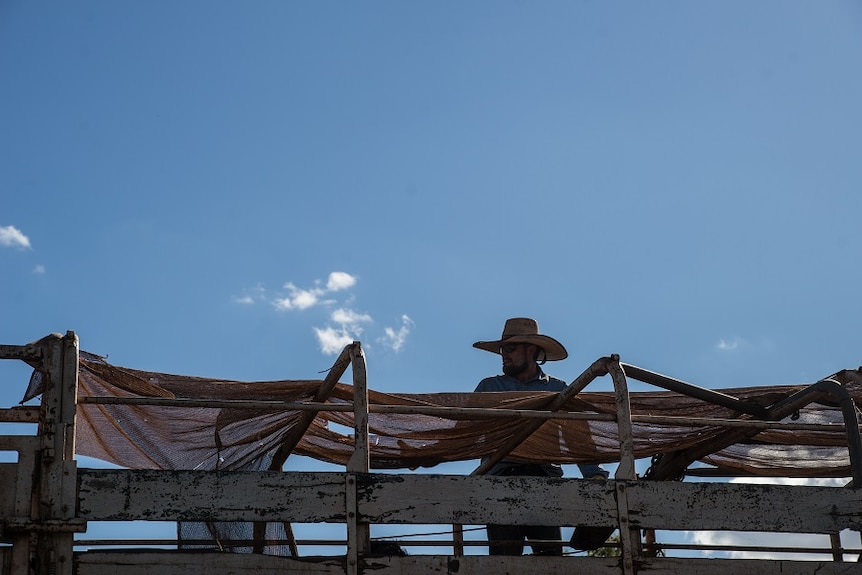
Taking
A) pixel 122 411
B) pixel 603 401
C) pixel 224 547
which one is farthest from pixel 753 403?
pixel 122 411

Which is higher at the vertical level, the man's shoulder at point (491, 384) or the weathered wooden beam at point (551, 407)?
the man's shoulder at point (491, 384)

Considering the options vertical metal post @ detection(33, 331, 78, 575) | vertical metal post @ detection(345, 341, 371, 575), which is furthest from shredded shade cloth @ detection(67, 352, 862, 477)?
vertical metal post @ detection(345, 341, 371, 575)

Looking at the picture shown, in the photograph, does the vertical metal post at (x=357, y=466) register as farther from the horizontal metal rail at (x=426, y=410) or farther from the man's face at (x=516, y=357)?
the man's face at (x=516, y=357)

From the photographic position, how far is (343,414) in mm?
7668

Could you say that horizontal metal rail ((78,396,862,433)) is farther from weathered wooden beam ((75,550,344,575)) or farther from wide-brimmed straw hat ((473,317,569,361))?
wide-brimmed straw hat ((473,317,569,361))

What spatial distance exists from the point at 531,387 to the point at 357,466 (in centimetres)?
282

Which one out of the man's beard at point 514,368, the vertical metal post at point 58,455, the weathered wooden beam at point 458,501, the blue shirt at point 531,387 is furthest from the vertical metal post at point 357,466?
the man's beard at point 514,368

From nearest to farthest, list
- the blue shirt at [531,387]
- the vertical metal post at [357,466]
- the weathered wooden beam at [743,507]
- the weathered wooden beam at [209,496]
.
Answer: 1. the weathered wooden beam at [209,496]
2. the vertical metal post at [357,466]
3. the weathered wooden beam at [743,507]
4. the blue shirt at [531,387]

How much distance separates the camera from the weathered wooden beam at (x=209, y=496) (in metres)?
5.86

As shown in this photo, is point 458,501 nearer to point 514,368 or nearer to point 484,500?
point 484,500

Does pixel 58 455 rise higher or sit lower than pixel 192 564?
higher

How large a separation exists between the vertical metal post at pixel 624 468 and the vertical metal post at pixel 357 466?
4.88 feet

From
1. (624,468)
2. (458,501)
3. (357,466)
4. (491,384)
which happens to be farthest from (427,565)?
(491,384)

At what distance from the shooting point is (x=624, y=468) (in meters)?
6.59
